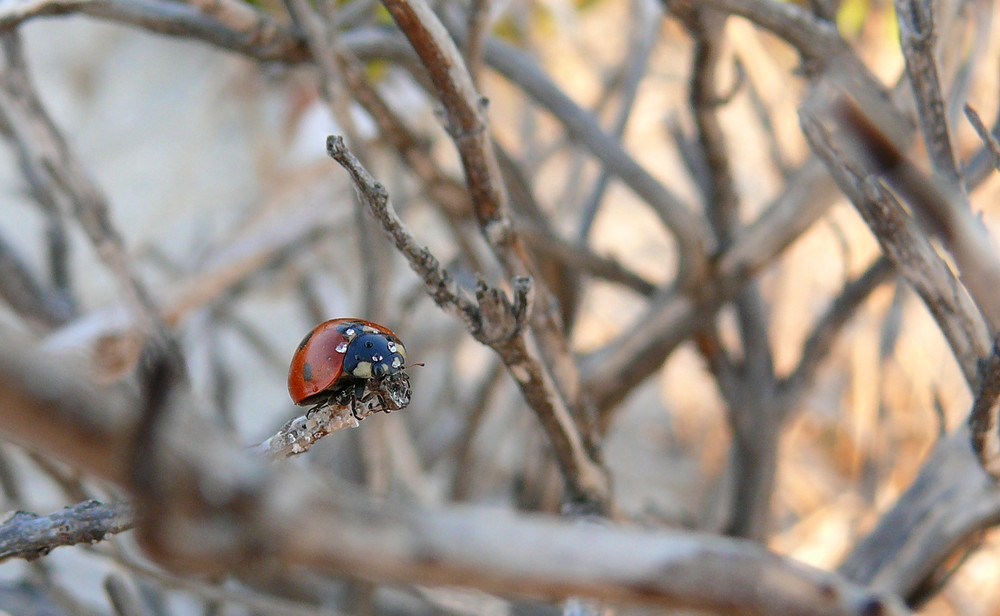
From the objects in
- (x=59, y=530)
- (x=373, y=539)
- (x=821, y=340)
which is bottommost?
(x=373, y=539)

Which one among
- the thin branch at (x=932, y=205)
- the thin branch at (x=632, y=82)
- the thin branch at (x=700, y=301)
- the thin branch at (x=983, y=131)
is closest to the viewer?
the thin branch at (x=932, y=205)

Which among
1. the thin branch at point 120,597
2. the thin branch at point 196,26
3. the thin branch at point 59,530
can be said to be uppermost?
the thin branch at point 196,26

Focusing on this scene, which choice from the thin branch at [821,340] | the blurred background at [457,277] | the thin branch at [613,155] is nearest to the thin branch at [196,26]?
the blurred background at [457,277]

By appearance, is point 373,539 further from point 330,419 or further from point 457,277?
point 457,277

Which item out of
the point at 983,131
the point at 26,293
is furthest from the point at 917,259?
the point at 26,293

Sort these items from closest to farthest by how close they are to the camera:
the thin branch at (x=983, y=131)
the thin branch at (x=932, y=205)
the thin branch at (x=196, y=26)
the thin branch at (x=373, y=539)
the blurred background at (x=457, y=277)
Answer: the thin branch at (x=373, y=539) → the thin branch at (x=932, y=205) → the thin branch at (x=983, y=131) → the thin branch at (x=196, y=26) → the blurred background at (x=457, y=277)

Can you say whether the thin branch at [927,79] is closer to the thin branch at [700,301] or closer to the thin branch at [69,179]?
the thin branch at [700,301]

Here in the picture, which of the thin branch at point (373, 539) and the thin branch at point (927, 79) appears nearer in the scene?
the thin branch at point (373, 539)
